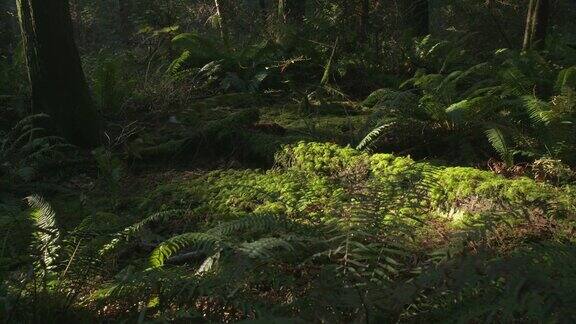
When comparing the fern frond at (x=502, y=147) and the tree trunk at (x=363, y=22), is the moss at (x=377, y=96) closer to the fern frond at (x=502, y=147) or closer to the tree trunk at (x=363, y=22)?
the fern frond at (x=502, y=147)

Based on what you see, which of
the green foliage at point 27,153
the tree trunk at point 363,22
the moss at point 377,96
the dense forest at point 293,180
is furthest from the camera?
the tree trunk at point 363,22

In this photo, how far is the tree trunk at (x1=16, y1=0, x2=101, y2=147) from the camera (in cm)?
564

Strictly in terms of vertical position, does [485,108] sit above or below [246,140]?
above

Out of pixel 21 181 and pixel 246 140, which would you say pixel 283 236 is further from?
pixel 21 181

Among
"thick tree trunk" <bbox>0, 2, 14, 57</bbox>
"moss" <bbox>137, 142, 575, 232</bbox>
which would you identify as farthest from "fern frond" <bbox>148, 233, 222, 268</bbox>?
"thick tree trunk" <bbox>0, 2, 14, 57</bbox>

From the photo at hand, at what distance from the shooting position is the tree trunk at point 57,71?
5.64m

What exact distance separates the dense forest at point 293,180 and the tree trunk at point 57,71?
0.02 meters

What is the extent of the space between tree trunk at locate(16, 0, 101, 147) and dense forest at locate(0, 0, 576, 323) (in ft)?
0.07

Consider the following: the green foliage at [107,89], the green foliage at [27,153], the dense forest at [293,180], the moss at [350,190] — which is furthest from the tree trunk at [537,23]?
the green foliage at [27,153]

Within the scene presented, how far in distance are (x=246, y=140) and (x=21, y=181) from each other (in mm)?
2327

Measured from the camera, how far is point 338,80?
8.20 m

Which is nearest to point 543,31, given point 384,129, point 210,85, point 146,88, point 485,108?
point 485,108

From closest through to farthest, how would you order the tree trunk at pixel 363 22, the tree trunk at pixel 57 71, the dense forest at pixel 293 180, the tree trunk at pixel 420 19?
the dense forest at pixel 293 180
the tree trunk at pixel 57 71
the tree trunk at pixel 363 22
the tree trunk at pixel 420 19

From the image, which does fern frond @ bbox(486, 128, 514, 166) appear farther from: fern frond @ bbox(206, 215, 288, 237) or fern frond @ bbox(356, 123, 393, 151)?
fern frond @ bbox(206, 215, 288, 237)
